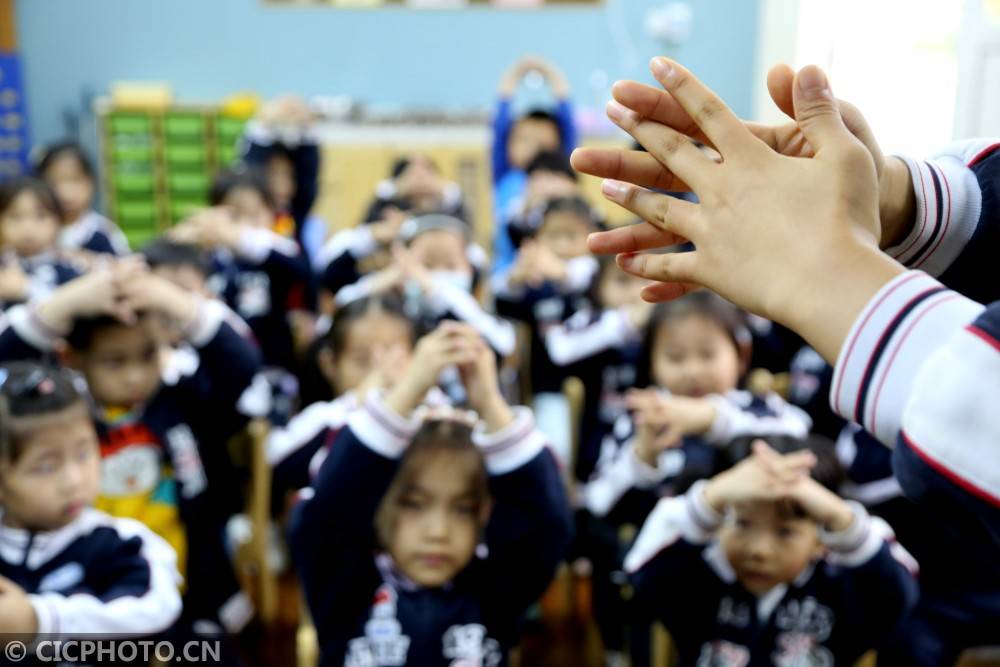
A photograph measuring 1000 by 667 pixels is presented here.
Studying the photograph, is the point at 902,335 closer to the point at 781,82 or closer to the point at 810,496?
the point at 781,82

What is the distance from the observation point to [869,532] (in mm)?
1255

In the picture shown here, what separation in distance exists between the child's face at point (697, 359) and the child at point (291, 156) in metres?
1.88

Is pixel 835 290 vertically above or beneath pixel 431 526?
above

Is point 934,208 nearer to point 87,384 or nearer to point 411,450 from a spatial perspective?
point 411,450

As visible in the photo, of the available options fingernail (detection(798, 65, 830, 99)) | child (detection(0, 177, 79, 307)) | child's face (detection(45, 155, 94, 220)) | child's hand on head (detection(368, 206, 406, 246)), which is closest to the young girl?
fingernail (detection(798, 65, 830, 99))

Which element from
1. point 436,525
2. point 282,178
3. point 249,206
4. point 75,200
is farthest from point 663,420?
point 75,200

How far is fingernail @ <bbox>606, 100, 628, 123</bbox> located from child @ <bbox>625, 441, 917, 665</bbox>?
70 cm

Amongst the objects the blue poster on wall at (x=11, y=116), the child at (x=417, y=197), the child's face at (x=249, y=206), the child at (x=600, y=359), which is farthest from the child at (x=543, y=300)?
the blue poster on wall at (x=11, y=116)

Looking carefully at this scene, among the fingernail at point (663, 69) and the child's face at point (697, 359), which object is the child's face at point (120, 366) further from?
the fingernail at point (663, 69)

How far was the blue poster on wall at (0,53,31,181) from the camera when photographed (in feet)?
16.7

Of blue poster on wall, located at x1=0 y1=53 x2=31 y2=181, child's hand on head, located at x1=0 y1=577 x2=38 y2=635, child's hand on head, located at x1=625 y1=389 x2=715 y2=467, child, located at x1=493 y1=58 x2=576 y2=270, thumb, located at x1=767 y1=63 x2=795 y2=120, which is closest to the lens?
thumb, located at x1=767 y1=63 x2=795 y2=120

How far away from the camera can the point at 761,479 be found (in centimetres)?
120

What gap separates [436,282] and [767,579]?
1.10 meters

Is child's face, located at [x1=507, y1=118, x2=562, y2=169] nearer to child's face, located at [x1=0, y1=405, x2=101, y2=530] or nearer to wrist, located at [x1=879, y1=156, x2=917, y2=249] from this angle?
child's face, located at [x1=0, y1=405, x2=101, y2=530]
